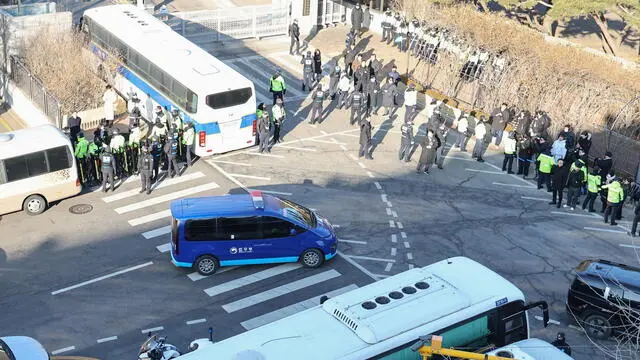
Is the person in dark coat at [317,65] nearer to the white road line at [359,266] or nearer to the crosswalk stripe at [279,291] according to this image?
the white road line at [359,266]

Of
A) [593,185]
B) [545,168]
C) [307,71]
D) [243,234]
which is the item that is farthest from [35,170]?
[593,185]

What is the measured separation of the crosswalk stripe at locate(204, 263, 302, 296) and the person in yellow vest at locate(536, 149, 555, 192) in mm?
9373

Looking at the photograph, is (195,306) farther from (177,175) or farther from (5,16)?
(5,16)

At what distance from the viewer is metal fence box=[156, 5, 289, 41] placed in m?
37.2

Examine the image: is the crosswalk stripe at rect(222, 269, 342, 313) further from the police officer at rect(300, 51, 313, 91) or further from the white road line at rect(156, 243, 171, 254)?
the police officer at rect(300, 51, 313, 91)

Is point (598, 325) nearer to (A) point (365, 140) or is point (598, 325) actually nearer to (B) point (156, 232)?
(A) point (365, 140)

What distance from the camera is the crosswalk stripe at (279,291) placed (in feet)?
61.5

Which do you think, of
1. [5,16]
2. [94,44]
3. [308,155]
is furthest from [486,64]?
[5,16]

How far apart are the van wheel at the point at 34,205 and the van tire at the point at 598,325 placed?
48.5 ft

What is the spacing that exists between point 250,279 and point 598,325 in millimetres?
8251

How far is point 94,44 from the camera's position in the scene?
32250 millimetres

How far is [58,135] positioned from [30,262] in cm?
409

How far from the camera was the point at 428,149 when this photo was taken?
25.9 m

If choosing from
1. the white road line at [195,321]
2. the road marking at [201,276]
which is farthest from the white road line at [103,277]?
the white road line at [195,321]
